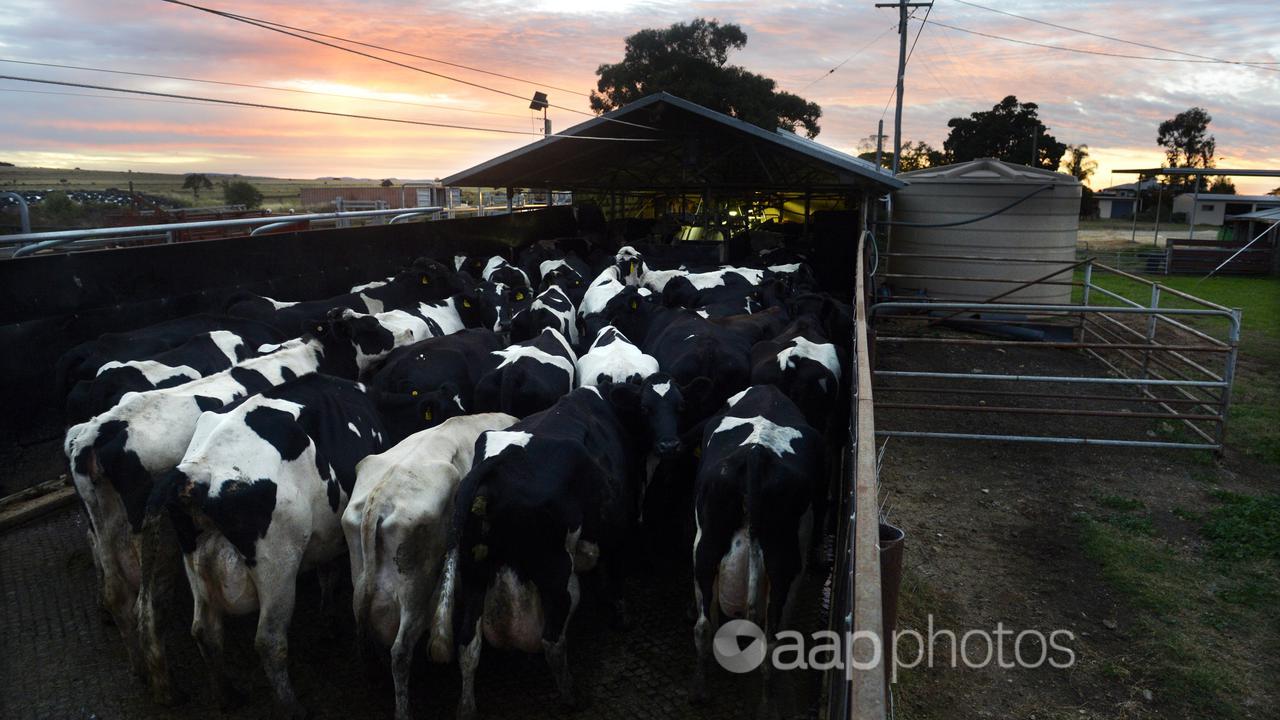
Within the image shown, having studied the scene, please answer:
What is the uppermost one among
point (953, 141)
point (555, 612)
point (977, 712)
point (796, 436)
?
point (953, 141)

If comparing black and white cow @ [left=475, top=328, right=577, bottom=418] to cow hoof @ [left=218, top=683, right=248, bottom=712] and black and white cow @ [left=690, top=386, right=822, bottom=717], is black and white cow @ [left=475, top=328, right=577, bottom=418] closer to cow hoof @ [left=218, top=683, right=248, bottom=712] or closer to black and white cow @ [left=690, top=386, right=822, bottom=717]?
black and white cow @ [left=690, top=386, right=822, bottom=717]

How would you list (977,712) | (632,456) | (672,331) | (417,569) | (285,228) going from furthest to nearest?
(285,228)
(672,331)
(632,456)
(977,712)
(417,569)

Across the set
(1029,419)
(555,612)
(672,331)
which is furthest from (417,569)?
(1029,419)

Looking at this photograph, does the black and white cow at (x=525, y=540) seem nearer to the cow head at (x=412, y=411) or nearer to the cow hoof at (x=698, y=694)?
the cow hoof at (x=698, y=694)

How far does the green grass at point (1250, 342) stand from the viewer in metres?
9.40

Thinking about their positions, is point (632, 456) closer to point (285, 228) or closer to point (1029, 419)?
point (1029, 419)

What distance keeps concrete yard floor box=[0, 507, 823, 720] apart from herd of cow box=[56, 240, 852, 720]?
186 mm

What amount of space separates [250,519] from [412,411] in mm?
1835

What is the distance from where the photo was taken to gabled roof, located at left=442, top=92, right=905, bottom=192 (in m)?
14.4

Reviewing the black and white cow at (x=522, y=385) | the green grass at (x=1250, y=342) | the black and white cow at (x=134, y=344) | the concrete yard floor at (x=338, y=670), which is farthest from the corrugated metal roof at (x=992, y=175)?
the black and white cow at (x=134, y=344)

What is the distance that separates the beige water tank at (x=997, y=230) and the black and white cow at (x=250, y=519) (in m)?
14.2

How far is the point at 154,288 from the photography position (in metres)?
8.06

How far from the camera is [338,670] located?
186 inches

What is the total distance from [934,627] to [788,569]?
1.69 meters
